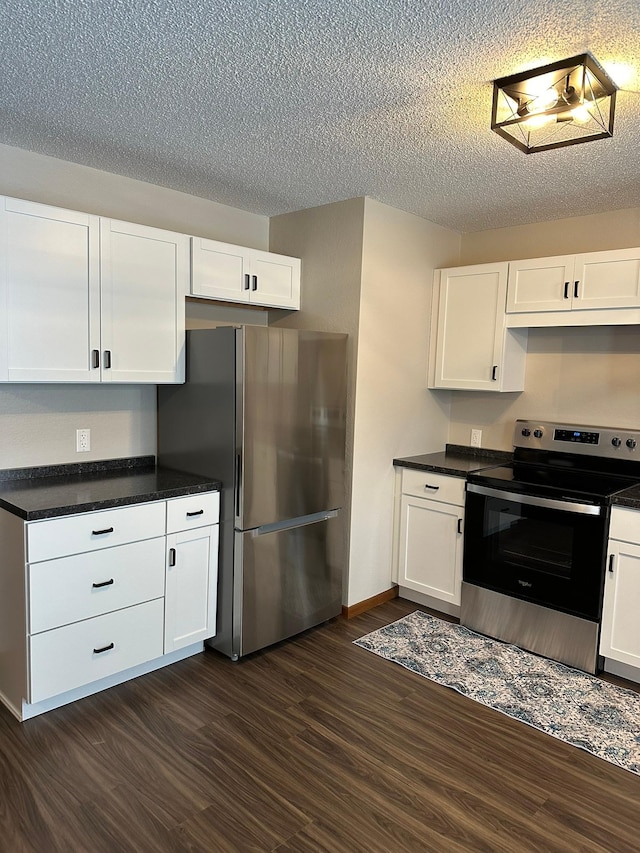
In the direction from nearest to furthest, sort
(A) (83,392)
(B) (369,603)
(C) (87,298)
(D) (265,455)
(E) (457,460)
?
(C) (87,298) → (D) (265,455) → (A) (83,392) → (B) (369,603) → (E) (457,460)

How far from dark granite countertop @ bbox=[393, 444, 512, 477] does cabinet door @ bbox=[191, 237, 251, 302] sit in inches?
56.4

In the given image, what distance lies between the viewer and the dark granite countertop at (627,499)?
273 centimetres

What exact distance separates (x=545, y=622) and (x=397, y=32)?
270cm

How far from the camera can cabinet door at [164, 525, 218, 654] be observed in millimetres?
2801

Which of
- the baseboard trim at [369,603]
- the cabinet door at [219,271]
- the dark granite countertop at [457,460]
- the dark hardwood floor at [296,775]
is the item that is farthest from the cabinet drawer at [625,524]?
the cabinet door at [219,271]

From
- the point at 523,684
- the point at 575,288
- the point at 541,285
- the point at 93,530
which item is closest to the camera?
the point at 93,530

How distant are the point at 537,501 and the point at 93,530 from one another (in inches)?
84.7

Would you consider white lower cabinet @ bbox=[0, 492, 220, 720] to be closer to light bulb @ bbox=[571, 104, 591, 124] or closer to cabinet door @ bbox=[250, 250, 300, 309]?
cabinet door @ bbox=[250, 250, 300, 309]

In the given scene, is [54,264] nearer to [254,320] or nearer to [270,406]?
[270,406]

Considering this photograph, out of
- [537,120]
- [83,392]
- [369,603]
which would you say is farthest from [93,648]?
[537,120]

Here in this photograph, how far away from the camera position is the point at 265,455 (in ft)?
9.57

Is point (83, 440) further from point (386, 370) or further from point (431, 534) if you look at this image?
point (431, 534)

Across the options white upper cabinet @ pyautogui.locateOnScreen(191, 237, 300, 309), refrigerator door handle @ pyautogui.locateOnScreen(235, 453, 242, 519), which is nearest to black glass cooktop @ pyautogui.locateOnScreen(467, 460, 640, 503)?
refrigerator door handle @ pyautogui.locateOnScreen(235, 453, 242, 519)

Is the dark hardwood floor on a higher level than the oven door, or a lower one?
lower
